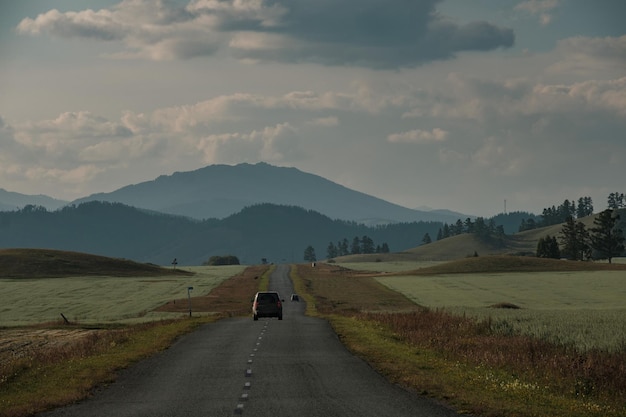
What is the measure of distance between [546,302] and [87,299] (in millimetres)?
54699

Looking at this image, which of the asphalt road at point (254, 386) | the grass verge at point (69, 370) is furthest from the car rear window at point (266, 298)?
the asphalt road at point (254, 386)

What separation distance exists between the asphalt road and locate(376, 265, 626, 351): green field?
11.4 metres

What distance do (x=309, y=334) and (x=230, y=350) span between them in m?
9.49

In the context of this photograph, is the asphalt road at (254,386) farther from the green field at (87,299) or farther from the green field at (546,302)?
the green field at (87,299)

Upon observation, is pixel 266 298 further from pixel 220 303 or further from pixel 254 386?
pixel 254 386

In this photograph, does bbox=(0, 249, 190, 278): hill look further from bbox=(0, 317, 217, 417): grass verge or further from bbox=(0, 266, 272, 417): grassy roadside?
bbox=(0, 317, 217, 417): grass verge

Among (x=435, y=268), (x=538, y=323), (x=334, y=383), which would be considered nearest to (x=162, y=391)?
(x=334, y=383)

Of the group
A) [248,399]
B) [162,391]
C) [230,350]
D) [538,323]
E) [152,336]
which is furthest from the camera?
[538,323]

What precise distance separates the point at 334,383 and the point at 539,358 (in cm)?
824

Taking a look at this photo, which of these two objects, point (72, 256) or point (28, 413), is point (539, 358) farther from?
point (72, 256)

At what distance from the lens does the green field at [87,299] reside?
267ft

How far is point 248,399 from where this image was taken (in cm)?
2425

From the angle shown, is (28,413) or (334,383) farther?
(334,383)

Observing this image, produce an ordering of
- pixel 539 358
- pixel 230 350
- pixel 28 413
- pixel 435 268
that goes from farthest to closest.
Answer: pixel 435 268, pixel 230 350, pixel 539 358, pixel 28 413
